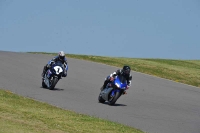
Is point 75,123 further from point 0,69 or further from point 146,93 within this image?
point 0,69

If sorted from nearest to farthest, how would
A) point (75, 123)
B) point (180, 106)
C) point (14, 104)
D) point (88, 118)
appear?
point (75, 123) < point (88, 118) < point (14, 104) < point (180, 106)

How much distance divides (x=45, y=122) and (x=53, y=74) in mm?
10674

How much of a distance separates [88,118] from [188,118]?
4.65 m

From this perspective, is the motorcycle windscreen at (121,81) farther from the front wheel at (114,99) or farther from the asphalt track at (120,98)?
the asphalt track at (120,98)

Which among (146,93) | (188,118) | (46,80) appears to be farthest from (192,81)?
(188,118)

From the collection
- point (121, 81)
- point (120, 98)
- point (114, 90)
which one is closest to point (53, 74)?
point (120, 98)

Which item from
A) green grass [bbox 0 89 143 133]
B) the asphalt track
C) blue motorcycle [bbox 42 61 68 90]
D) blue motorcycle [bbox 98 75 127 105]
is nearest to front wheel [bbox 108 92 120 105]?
blue motorcycle [bbox 98 75 127 105]

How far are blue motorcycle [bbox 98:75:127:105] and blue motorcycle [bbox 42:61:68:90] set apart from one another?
3536 millimetres

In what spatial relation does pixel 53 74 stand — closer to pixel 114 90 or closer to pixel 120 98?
pixel 120 98

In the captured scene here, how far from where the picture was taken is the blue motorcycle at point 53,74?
79.0 feet

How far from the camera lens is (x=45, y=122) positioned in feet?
44.8

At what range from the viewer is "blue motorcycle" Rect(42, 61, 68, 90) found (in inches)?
948

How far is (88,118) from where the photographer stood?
15.3m

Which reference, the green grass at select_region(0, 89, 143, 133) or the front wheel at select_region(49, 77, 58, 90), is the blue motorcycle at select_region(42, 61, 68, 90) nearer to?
the front wheel at select_region(49, 77, 58, 90)
